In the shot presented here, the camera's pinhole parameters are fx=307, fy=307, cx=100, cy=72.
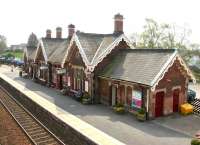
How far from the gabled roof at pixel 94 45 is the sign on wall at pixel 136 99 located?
549 centimetres

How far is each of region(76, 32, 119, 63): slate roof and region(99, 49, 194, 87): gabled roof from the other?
1.73 m

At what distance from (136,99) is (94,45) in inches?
339

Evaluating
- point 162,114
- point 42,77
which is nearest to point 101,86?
point 162,114

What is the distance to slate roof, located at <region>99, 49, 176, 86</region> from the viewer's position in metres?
23.6

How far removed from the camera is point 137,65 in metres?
25.8

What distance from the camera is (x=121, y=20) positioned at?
1248 inches

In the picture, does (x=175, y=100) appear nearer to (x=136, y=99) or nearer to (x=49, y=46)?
(x=136, y=99)

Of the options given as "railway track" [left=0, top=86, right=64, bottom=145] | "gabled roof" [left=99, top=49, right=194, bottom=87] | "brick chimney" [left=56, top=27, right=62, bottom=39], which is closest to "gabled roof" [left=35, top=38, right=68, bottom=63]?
"brick chimney" [left=56, top=27, right=62, bottom=39]

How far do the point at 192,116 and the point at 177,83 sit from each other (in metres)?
2.91

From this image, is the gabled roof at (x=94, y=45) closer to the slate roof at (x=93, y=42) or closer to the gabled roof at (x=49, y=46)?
the slate roof at (x=93, y=42)

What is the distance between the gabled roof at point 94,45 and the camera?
2883 cm

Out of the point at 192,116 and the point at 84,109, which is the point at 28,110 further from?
the point at 192,116

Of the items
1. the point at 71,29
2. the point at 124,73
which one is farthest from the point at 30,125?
the point at 71,29

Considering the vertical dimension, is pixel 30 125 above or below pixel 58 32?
below
